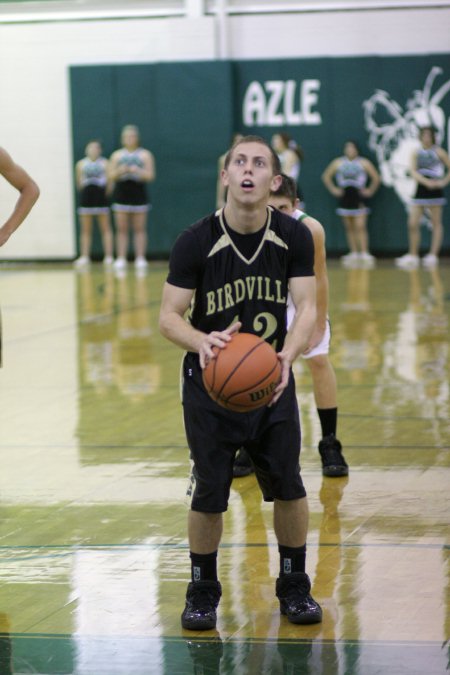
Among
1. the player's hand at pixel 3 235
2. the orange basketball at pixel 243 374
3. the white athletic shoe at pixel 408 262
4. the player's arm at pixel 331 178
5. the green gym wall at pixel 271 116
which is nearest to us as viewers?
the orange basketball at pixel 243 374

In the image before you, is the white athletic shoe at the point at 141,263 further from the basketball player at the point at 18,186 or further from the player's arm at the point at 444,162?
the basketball player at the point at 18,186

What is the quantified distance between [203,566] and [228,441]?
1.53 feet

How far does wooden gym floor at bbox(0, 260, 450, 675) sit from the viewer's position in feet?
13.8

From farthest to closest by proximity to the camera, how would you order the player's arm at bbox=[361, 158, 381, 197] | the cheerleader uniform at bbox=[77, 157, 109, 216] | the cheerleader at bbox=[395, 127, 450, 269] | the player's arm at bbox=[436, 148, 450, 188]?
the cheerleader uniform at bbox=[77, 157, 109, 216] → the player's arm at bbox=[361, 158, 381, 197] → the cheerleader at bbox=[395, 127, 450, 269] → the player's arm at bbox=[436, 148, 450, 188]

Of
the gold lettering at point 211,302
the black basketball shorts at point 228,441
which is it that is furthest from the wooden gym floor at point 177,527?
the gold lettering at point 211,302

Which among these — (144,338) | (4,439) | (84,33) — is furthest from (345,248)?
(4,439)

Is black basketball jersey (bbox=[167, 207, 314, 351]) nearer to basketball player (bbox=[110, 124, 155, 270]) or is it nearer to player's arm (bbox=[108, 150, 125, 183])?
basketball player (bbox=[110, 124, 155, 270])

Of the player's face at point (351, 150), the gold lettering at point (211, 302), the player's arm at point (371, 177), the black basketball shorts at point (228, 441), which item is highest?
the player's face at point (351, 150)

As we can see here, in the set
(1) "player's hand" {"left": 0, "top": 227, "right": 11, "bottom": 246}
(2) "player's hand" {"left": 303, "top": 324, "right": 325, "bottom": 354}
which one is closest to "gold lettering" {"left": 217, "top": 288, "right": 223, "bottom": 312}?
(1) "player's hand" {"left": 0, "top": 227, "right": 11, "bottom": 246}

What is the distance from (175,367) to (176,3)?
12.0m

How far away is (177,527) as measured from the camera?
570 cm

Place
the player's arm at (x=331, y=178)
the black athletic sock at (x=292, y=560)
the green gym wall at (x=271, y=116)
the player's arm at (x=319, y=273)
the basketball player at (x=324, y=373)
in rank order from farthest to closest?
the green gym wall at (x=271, y=116)
the player's arm at (x=331, y=178)
the basketball player at (x=324, y=373)
the player's arm at (x=319, y=273)
the black athletic sock at (x=292, y=560)

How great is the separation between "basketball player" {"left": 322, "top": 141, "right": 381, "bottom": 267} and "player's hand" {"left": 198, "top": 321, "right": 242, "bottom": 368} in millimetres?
15475

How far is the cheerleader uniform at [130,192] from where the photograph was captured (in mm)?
19266
